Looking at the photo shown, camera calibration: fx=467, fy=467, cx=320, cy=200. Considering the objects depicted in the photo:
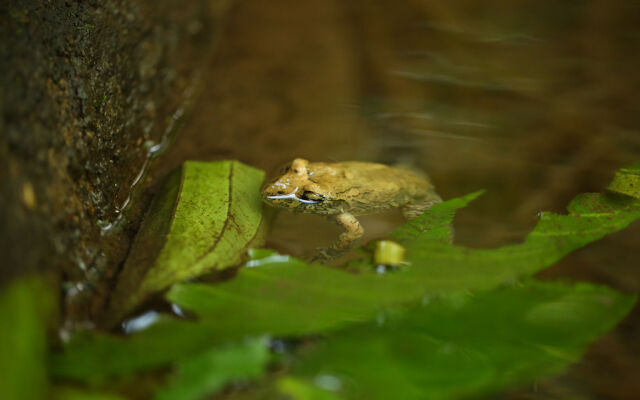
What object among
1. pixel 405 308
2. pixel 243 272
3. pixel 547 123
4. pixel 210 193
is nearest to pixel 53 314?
pixel 243 272

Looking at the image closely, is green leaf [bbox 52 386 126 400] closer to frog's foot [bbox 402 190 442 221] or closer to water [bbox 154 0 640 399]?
water [bbox 154 0 640 399]

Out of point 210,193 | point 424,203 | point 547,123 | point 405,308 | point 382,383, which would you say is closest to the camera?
point 382,383

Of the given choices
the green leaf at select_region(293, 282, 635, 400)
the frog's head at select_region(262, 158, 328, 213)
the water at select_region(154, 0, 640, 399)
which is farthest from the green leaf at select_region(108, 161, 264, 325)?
the green leaf at select_region(293, 282, 635, 400)

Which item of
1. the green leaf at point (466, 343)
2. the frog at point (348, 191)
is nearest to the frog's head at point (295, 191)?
the frog at point (348, 191)

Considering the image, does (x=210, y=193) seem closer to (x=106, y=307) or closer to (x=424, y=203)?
(x=106, y=307)

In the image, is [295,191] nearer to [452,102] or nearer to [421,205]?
[421,205]

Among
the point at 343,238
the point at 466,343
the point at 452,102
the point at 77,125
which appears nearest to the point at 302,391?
the point at 466,343
